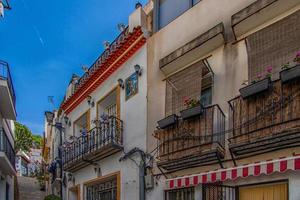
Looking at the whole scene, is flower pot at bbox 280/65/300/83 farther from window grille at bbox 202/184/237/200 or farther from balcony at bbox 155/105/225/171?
window grille at bbox 202/184/237/200

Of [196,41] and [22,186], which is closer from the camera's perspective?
[196,41]

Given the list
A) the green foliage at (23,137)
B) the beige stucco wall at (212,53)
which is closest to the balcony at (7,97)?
the beige stucco wall at (212,53)

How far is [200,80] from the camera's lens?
41.7 ft

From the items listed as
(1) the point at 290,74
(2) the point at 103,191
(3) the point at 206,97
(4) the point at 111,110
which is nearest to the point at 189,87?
(3) the point at 206,97

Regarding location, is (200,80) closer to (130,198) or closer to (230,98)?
(230,98)

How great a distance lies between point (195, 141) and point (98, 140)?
7.27m

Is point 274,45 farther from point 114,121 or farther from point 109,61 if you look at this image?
point 109,61

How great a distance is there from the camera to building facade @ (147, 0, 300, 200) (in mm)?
9594

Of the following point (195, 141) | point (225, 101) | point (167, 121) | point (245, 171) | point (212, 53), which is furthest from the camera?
point (167, 121)

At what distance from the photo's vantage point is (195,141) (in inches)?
476

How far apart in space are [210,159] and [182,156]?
3.99ft

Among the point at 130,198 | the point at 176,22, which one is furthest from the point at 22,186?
the point at 176,22

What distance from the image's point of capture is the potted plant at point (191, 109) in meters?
12.0

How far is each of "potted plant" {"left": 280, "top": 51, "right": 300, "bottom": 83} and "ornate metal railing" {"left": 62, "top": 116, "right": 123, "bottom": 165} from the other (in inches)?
348
